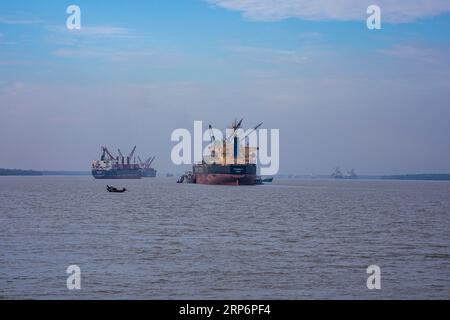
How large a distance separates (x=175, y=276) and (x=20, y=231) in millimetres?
25806

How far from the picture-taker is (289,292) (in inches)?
1107

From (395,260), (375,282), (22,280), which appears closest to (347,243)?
(395,260)

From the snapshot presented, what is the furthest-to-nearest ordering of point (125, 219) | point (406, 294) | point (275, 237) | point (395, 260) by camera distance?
point (125, 219) < point (275, 237) < point (395, 260) < point (406, 294)

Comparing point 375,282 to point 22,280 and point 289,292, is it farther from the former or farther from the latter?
point 22,280

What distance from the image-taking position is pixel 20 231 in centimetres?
5331

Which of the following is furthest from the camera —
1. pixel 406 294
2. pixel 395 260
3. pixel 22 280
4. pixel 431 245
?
pixel 431 245

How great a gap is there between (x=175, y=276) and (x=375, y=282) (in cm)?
937

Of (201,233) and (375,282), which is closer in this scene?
(375,282)
